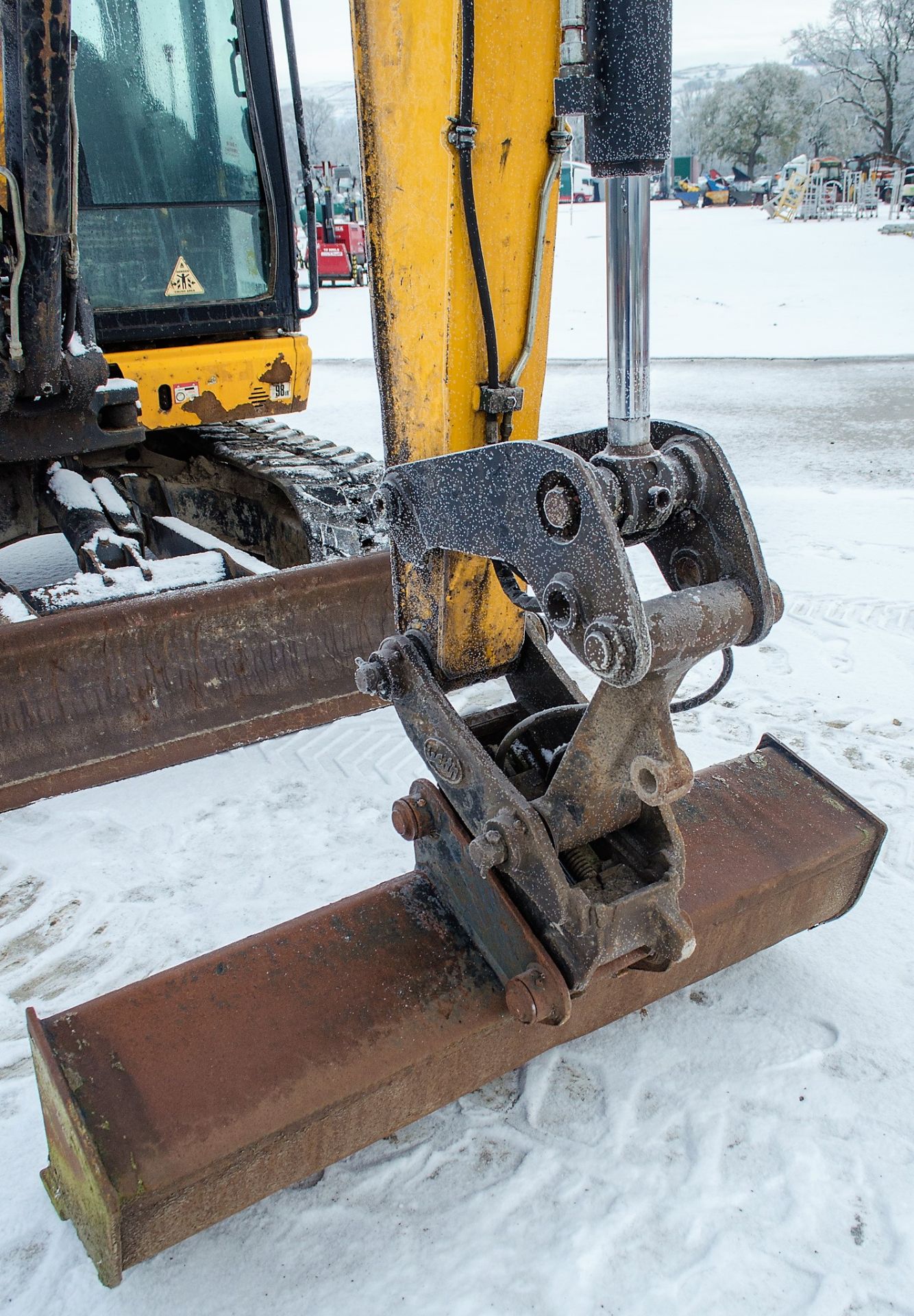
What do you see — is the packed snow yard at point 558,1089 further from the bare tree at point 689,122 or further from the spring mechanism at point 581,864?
the bare tree at point 689,122

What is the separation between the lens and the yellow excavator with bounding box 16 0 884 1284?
148cm

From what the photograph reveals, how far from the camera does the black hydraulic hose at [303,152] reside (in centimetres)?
367

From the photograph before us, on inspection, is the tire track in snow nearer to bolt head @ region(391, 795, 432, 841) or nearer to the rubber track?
the rubber track

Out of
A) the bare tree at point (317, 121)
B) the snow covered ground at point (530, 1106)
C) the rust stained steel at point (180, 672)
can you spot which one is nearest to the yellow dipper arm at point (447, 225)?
the snow covered ground at point (530, 1106)

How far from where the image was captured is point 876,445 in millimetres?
6758

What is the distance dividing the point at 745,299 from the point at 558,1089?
1567 centimetres

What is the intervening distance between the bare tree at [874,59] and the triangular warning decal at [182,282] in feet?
152

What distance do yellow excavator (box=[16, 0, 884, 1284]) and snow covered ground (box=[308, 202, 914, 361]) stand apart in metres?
9.54

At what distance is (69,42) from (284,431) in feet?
7.92

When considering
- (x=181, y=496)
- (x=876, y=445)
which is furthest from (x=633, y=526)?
(x=876, y=445)

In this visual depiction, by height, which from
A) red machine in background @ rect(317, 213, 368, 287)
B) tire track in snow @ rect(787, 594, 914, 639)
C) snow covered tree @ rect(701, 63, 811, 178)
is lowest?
tire track in snow @ rect(787, 594, 914, 639)

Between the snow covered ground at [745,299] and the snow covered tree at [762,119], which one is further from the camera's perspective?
the snow covered tree at [762,119]

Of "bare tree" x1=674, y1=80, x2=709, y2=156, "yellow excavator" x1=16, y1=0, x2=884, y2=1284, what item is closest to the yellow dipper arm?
"yellow excavator" x1=16, y1=0, x2=884, y2=1284

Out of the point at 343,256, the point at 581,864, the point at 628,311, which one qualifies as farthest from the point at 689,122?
the point at 581,864
